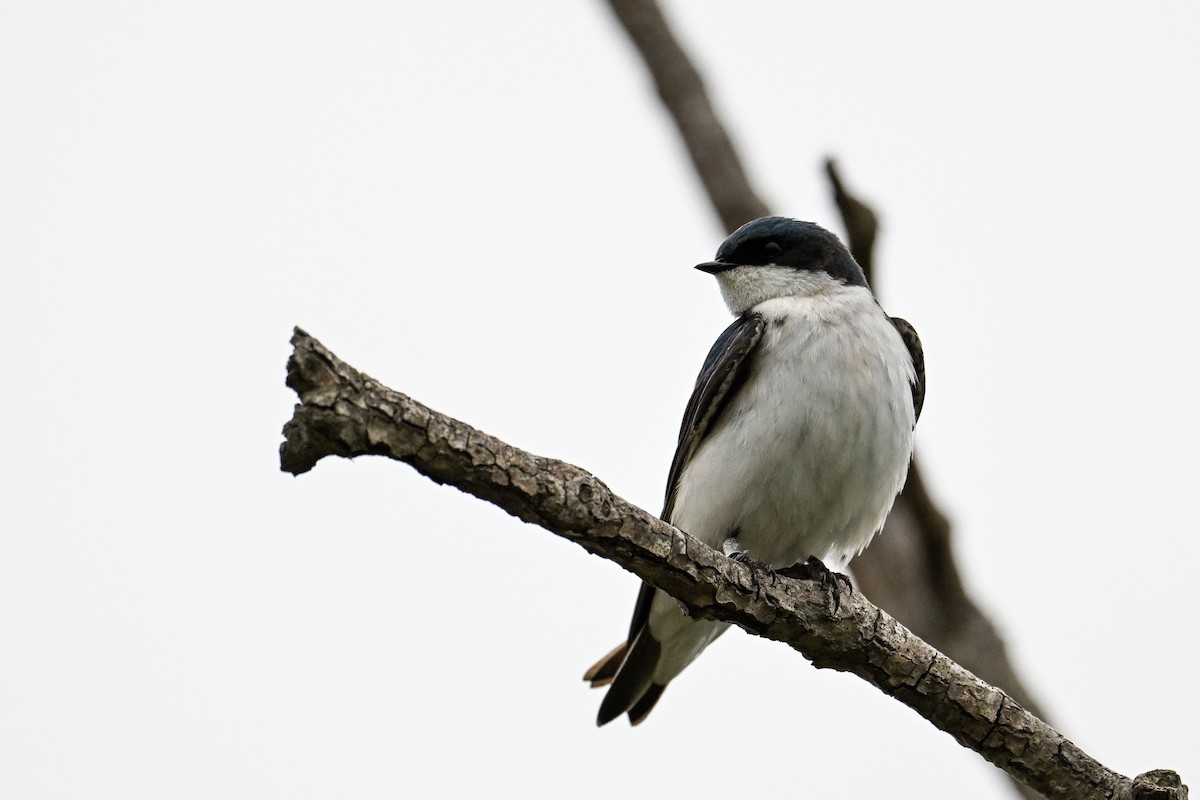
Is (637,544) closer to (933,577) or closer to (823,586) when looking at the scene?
(823,586)

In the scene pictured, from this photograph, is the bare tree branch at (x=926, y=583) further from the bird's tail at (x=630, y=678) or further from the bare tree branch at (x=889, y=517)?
the bird's tail at (x=630, y=678)

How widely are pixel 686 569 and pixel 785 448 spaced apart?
146cm

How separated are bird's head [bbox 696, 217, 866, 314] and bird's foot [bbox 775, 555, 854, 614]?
1599 millimetres

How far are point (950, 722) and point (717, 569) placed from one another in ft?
3.39

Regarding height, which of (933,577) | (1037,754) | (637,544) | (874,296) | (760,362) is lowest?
(1037,754)

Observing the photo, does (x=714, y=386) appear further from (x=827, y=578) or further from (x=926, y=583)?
(x=926, y=583)

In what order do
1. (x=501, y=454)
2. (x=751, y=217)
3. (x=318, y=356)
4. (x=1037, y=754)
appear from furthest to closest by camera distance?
(x=751, y=217)
(x=1037, y=754)
(x=501, y=454)
(x=318, y=356)

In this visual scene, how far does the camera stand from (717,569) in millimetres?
3662

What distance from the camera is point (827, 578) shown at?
4.17m

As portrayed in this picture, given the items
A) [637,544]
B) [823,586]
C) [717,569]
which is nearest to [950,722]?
[823,586]

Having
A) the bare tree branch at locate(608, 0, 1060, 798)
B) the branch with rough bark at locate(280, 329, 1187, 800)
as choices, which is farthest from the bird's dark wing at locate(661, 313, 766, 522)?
the branch with rough bark at locate(280, 329, 1187, 800)

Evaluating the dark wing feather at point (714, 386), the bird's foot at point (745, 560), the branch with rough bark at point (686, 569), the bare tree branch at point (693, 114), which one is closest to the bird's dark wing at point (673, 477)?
the dark wing feather at point (714, 386)

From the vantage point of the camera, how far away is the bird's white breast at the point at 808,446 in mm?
4922

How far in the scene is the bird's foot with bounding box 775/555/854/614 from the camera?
13.3ft
